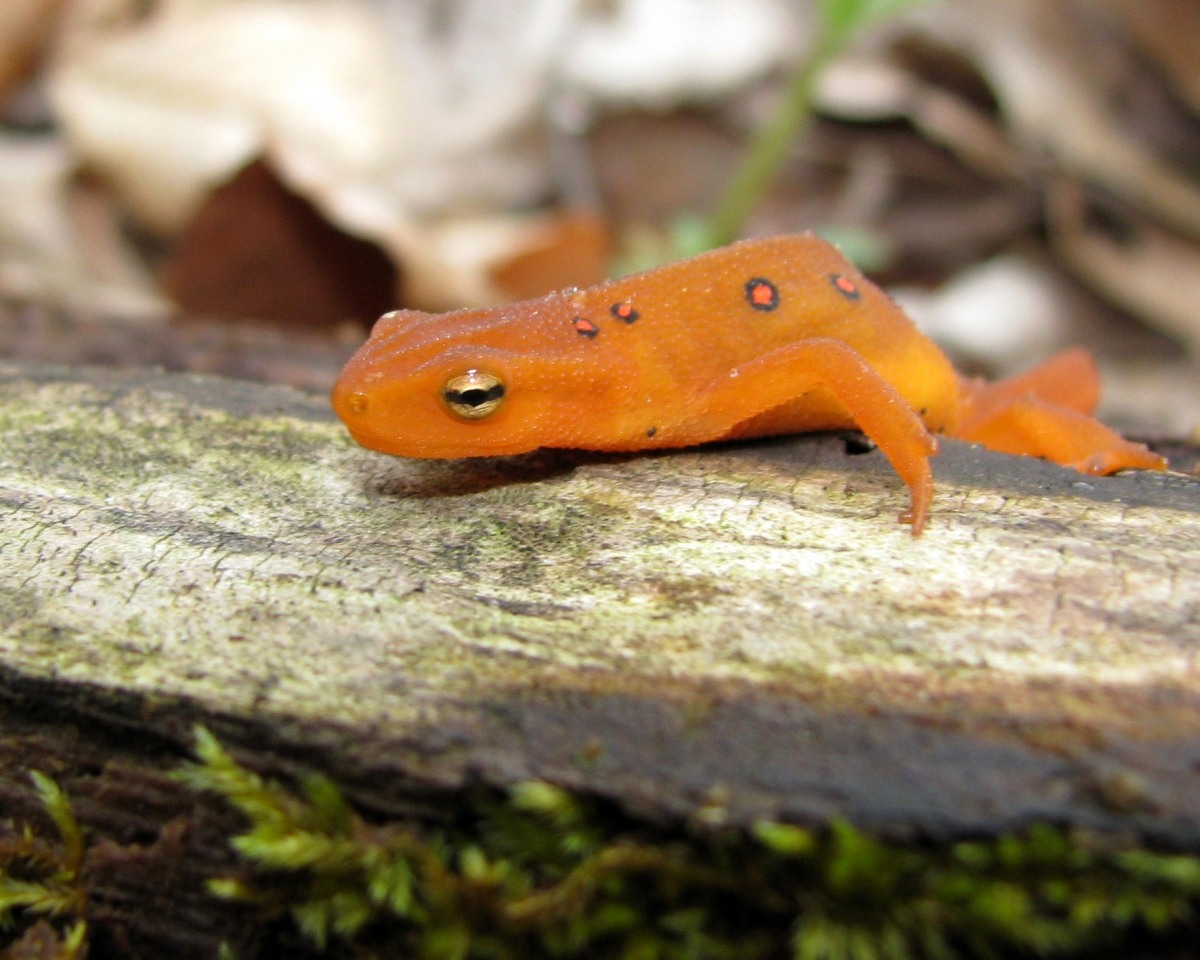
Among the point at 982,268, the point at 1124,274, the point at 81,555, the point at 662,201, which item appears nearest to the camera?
the point at 81,555

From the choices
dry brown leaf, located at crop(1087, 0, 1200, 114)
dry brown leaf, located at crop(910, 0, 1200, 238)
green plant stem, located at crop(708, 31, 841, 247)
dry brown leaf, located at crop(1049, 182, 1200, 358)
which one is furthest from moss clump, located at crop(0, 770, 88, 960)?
dry brown leaf, located at crop(1087, 0, 1200, 114)

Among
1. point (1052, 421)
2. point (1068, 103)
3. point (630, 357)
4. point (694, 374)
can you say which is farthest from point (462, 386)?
point (1068, 103)

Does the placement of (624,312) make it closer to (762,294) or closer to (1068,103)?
(762,294)

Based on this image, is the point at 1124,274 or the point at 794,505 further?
the point at 1124,274

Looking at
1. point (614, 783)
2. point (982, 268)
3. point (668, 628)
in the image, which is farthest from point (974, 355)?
→ point (614, 783)

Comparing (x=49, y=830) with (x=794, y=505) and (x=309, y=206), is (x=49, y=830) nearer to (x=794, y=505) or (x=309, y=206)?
(x=794, y=505)

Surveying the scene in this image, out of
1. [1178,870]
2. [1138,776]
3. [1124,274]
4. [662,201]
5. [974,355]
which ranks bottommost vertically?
[1178,870]
